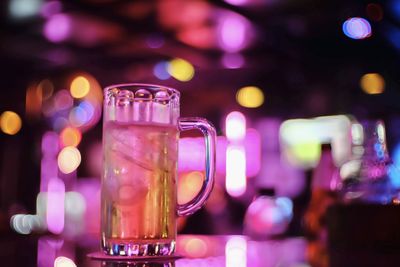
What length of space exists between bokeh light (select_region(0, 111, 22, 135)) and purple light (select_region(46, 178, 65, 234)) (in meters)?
0.79

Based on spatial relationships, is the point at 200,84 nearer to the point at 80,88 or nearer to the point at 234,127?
the point at 234,127

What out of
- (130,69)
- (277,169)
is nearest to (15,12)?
(130,69)

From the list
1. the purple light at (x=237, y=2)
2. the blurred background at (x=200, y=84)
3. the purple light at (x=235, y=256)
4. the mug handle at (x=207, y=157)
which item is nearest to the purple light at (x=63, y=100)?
the blurred background at (x=200, y=84)

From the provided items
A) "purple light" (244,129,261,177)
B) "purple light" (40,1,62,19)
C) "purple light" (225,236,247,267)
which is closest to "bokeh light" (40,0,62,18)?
"purple light" (40,1,62,19)

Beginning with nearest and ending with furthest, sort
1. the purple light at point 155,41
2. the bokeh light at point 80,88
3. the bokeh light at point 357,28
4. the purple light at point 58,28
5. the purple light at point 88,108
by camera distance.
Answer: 1. the bokeh light at point 357,28
2. the purple light at point 58,28
3. the purple light at point 155,41
4. the bokeh light at point 80,88
5. the purple light at point 88,108

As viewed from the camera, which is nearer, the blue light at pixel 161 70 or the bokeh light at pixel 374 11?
the bokeh light at pixel 374 11

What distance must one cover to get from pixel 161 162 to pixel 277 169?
6.40 meters

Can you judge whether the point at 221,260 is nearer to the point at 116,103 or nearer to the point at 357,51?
the point at 116,103

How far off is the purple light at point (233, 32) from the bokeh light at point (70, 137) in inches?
110

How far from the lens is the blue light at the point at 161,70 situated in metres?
5.63

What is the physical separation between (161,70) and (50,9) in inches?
86.6

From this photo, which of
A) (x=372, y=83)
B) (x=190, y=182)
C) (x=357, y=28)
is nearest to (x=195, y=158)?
(x=190, y=182)

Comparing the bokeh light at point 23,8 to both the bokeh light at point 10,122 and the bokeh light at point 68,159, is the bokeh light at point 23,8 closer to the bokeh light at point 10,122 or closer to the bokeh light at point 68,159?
the bokeh light at point 10,122

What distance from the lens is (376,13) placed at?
367cm
